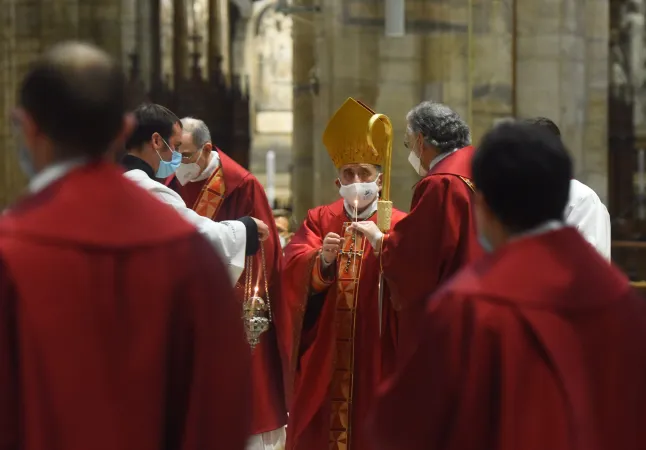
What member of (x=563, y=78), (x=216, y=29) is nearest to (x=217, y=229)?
(x=563, y=78)

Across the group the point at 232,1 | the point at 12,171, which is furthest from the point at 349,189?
the point at 232,1

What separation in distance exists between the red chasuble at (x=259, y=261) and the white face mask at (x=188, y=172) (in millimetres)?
73

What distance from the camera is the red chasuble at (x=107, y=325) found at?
2.24m

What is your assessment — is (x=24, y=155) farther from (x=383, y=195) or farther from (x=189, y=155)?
(x=189, y=155)

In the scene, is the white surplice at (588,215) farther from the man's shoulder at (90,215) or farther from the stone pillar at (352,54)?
the stone pillar at (352,54)

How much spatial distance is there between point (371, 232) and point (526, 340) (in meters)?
2.87

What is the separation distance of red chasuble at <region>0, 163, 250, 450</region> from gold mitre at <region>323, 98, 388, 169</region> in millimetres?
3239

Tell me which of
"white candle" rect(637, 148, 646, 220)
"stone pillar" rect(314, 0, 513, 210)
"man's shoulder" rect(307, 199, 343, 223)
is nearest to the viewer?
"man's shoulder" rect(307, 199, 343, 223)

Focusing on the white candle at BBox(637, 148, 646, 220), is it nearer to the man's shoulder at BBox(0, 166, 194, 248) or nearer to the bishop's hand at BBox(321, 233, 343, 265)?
the bishop's hand at BBox(321, 233, 343, 265)

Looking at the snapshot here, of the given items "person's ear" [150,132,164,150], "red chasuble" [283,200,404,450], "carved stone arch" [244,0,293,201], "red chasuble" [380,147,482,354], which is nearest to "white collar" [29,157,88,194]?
"person's ear" [150,132,164,150]

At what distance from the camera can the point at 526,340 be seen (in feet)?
7.63

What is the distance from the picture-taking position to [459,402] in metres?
2.36

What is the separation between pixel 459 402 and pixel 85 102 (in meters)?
0.90

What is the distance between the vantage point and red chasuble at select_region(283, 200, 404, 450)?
213 inches
